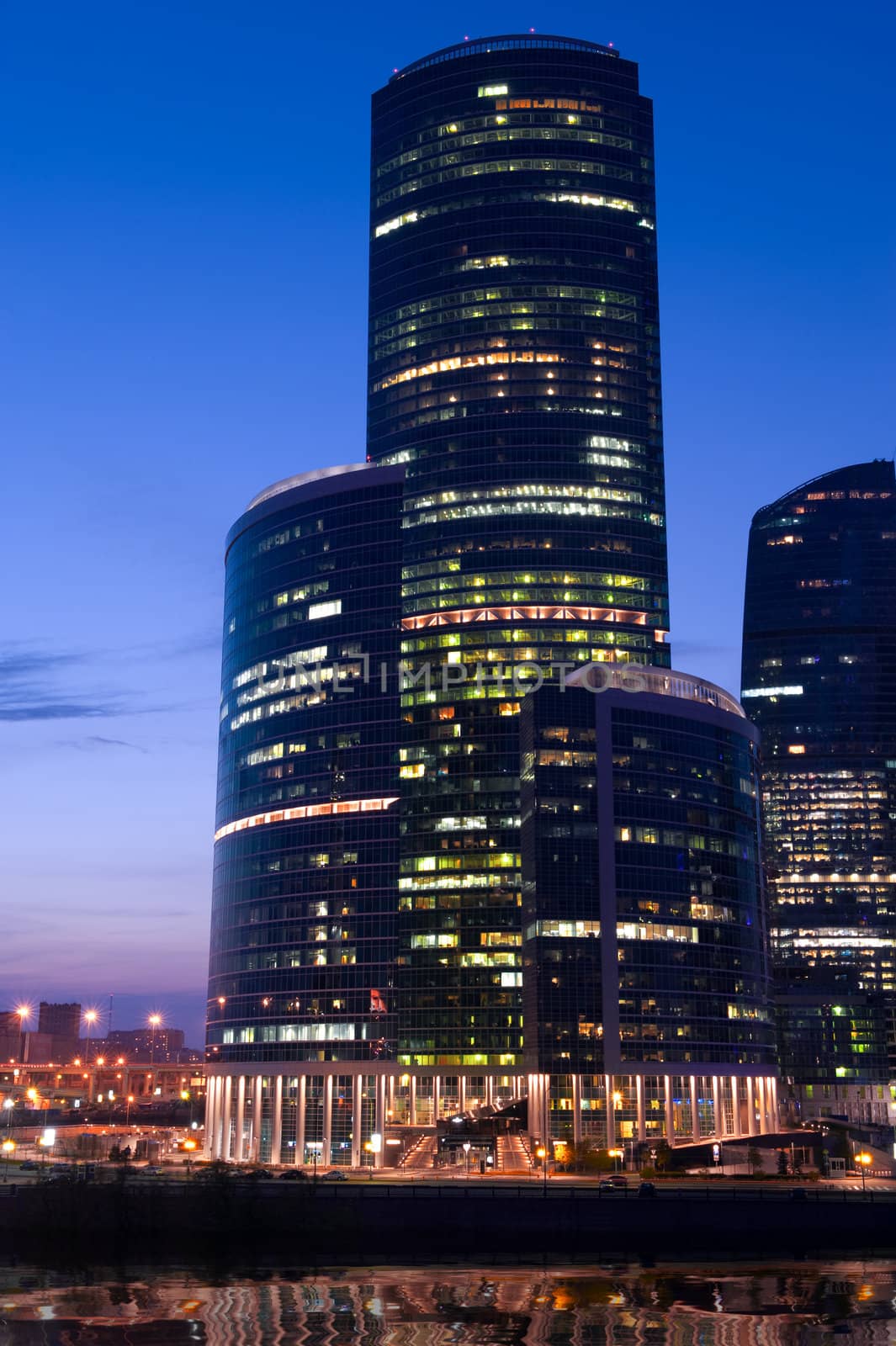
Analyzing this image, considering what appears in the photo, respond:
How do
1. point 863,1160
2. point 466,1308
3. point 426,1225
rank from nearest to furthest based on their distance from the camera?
point 466,1308 < point 426,1225 < point 863,1160

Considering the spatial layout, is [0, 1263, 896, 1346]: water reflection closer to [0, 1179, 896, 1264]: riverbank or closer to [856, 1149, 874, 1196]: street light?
[0, 1179, 896, 1264]: riverbank

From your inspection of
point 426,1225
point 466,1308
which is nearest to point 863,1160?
point 426,1225

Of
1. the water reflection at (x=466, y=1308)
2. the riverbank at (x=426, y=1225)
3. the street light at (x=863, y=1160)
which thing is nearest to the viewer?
the water reflection at (x=466, y=1308)

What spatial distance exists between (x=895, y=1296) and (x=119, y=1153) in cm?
10875

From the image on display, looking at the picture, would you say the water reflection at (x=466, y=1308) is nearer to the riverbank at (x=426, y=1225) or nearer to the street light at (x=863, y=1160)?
the riverbank at (x=426, y=1225)

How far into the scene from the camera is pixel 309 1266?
12419 cm

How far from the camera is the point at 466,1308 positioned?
10150cm

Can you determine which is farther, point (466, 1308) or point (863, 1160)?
point (863, 1160)

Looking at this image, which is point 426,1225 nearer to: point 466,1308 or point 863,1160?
point 466,1308

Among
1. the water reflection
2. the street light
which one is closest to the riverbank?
the water reflection

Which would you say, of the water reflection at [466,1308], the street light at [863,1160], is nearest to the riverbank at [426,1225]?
the water reflection at [466,1308]

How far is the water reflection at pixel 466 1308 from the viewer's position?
300 ft

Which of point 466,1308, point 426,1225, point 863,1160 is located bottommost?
point 466,1308

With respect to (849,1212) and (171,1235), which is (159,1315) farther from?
(849,1212)
